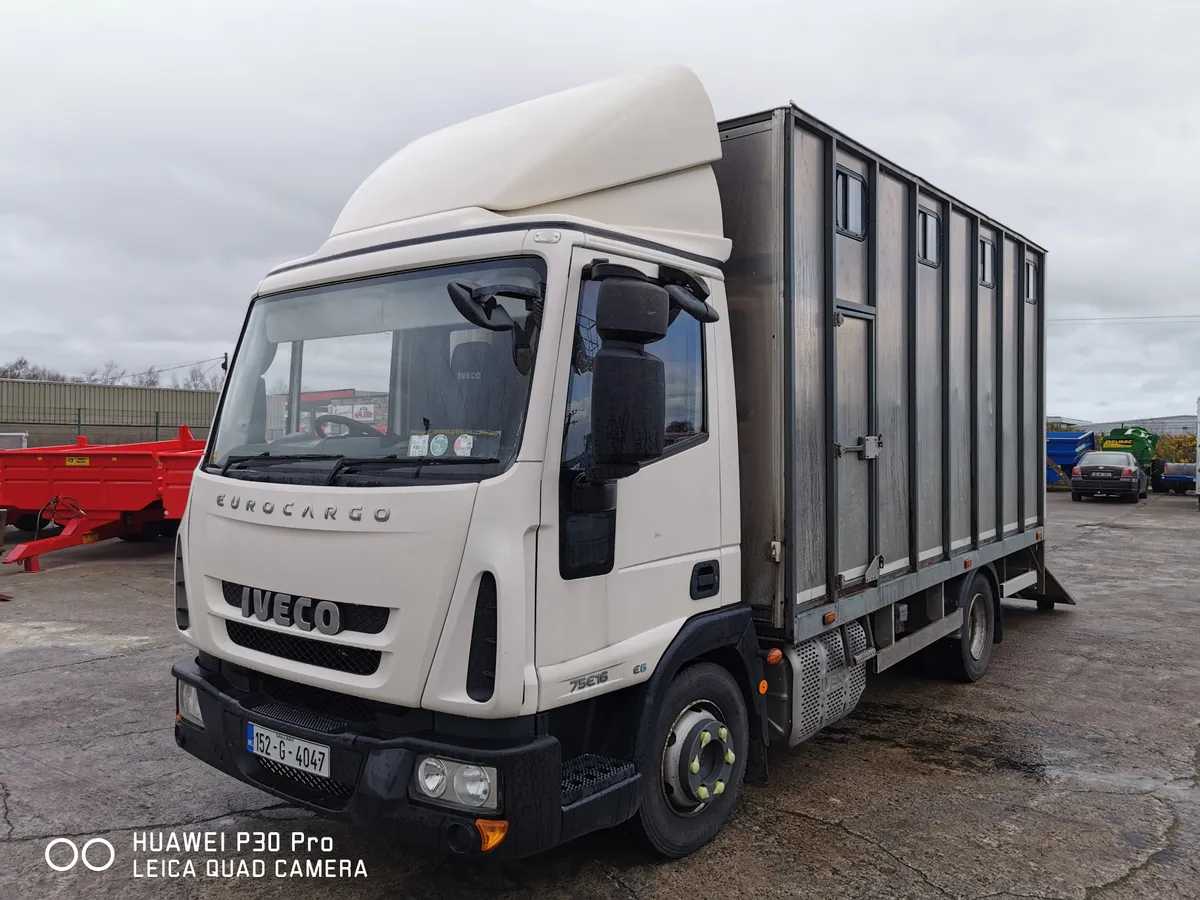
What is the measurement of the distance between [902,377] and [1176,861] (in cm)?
276

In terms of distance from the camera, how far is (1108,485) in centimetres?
2683

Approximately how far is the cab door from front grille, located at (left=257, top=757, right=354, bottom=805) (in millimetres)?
832

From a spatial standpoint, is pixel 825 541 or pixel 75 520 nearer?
pixel 825 541

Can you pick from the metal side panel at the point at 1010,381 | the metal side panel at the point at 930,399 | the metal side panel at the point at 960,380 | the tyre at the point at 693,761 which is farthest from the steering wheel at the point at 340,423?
the metal side panel at the point at 1010,381

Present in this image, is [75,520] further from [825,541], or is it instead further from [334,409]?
[825,541]

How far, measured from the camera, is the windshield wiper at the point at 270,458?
11.4ft

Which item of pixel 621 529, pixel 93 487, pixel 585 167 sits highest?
pixel 585 167

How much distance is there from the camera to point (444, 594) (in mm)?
2975

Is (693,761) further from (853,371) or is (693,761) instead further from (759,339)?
(853,371)

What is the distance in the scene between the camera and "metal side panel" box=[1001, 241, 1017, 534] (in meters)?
7.20

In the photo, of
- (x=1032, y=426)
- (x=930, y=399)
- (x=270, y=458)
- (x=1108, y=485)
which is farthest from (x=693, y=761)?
(x=1108, y=485)

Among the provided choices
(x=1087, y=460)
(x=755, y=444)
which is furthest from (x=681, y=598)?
(x=1087, y=460)

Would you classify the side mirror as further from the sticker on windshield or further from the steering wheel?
the steering wheel

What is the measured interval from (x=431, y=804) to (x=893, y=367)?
365cm
